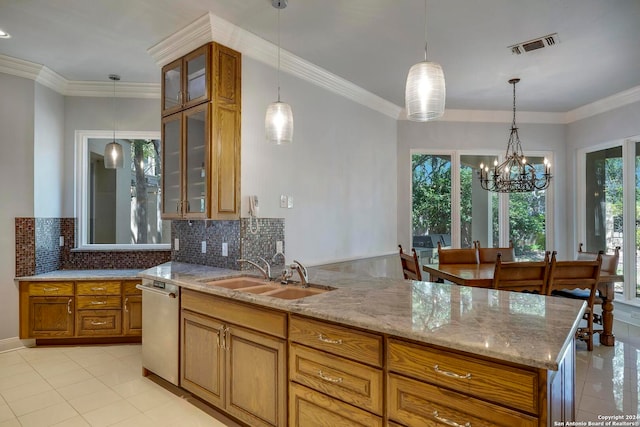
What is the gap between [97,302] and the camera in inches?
148

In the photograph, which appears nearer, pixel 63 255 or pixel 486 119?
pixel 63 255

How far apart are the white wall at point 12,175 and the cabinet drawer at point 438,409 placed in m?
3.90

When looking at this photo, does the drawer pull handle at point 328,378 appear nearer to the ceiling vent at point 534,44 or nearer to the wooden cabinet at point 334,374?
the wooden cabinet at point 334,374

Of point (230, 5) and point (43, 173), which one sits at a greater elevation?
point (230, 5)

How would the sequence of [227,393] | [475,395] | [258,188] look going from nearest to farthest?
1. [475,395]
2. [227,393]
3. [258,188]

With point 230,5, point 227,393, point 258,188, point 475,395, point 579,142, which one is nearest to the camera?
point 475,395

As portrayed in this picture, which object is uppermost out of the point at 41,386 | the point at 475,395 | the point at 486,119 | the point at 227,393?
the point at 486,119

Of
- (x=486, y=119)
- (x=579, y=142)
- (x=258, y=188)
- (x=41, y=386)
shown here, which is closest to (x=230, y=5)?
(x=258, y=188)

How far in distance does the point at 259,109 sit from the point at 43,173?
2481 millimetres

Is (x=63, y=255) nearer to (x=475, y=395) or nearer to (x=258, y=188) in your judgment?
(x=258, y=188)

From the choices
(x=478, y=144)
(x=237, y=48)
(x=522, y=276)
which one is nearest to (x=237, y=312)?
(x=237, y=48)

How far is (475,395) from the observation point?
1322 millimetres

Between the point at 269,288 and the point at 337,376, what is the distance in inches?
38.1

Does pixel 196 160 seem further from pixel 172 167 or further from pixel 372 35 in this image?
pixel 372 35
